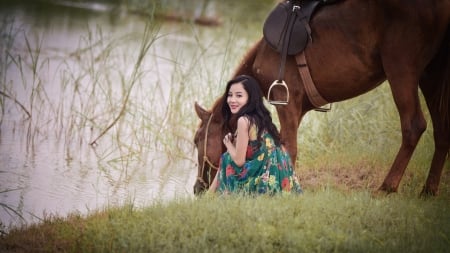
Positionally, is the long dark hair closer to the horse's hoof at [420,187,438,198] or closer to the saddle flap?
the saddle flap

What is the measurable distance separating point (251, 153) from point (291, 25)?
112cm

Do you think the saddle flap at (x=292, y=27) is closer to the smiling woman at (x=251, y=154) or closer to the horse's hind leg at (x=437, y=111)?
the smiling woman at (x=251, y=154)

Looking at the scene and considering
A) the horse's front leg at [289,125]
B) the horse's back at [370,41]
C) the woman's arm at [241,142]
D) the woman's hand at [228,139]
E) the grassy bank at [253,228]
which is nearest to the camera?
the grassy bank at [253,228]

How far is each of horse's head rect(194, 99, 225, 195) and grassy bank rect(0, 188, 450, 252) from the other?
2.73 feet

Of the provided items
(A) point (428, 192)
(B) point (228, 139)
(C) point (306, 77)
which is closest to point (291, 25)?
(C) point (306, 77)

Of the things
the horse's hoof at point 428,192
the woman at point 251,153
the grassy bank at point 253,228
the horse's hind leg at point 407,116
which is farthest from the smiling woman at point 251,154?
the horse's hoof at point 428,192

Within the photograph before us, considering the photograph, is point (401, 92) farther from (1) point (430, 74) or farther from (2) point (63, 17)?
(2) point (63, 17)

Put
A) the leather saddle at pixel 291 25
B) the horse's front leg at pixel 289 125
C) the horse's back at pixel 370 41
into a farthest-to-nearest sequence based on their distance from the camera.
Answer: the horse's front leg at pixel 289 125 < the leather saddle at pixel 291 25 < the horse's back at pixel 370 41

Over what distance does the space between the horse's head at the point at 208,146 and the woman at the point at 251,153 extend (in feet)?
0.94

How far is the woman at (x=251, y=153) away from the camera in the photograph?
5.21m

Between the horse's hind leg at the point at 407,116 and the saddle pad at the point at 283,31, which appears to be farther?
the saddle pad at the point at 283,31

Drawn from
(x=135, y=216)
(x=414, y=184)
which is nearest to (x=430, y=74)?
(x=414, y=184)

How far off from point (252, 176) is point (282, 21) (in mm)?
1330

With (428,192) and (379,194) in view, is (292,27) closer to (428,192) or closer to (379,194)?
(379,194)
